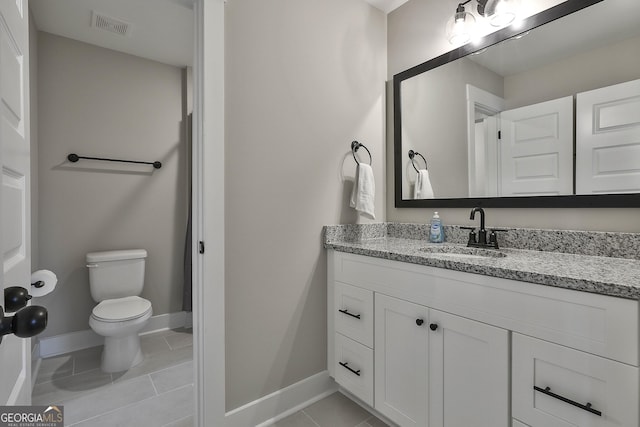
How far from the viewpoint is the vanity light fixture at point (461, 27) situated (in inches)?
64.4

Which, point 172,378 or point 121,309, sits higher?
point 121,309

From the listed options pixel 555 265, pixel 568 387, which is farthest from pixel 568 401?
pixel 555 265

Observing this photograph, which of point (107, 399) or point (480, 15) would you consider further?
point (107, 399)

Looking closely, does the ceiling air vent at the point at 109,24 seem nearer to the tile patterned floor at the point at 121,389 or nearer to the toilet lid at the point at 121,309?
the toilet lid at the point at 121,309

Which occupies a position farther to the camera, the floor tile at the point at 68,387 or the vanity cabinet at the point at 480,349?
the floor tile at the point at 68,387

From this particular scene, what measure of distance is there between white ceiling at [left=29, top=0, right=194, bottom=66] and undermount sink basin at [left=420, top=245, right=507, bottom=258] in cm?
200

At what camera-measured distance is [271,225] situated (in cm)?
160

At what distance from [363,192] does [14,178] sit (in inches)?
58.5

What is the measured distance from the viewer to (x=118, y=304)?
2209 mm

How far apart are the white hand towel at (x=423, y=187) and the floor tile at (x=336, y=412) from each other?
4.17 feet

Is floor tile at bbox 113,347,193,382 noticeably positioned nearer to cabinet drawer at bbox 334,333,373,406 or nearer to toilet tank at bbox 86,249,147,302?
toilet tank at bbox 86,249,147,302

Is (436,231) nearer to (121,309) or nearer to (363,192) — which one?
(363,192)

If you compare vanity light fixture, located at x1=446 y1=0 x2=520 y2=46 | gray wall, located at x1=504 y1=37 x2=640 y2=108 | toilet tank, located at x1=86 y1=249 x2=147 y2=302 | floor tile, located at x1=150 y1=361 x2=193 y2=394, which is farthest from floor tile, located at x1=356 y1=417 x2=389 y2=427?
vanity light fixture, located at x1=446 y1=0 x2=520 y2=46

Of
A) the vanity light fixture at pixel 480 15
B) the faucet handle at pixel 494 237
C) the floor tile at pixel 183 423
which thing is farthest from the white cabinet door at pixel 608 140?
the floor tile at pixel 183 423
